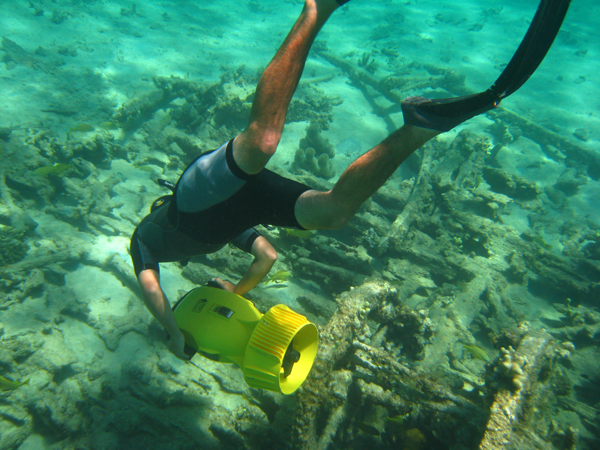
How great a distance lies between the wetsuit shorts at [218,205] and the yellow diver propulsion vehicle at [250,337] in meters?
0.57

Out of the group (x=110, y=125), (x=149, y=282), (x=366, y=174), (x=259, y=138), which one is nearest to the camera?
(x=366, y=174)

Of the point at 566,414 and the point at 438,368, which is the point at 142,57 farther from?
the point at 566,414

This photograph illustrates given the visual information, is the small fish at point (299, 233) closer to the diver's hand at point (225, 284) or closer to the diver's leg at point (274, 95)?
the diver's hand at point (225, 284)

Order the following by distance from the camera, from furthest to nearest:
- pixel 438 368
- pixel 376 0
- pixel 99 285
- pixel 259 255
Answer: pixel 376 0 < pixel 99 285 < pixel 438 368 < pixel 259 255

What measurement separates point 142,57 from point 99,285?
11307mm

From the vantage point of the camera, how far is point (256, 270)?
10.1 feet

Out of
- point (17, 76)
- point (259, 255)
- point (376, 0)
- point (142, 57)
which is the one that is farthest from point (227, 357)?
point (376, 0)

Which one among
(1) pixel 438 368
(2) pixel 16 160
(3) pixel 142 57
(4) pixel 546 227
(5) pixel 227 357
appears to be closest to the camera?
(5) pixel 227 357

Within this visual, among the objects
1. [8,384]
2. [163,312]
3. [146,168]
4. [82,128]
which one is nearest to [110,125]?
[82,128]

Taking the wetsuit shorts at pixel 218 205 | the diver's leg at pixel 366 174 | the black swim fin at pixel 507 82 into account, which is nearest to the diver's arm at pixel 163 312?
A: the wetsuit shorts at pixel 218 205

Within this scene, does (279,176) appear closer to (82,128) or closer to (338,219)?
(338,219)

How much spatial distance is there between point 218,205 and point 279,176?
50cm

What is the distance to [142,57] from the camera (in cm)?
1128

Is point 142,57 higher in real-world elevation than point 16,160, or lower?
higher
